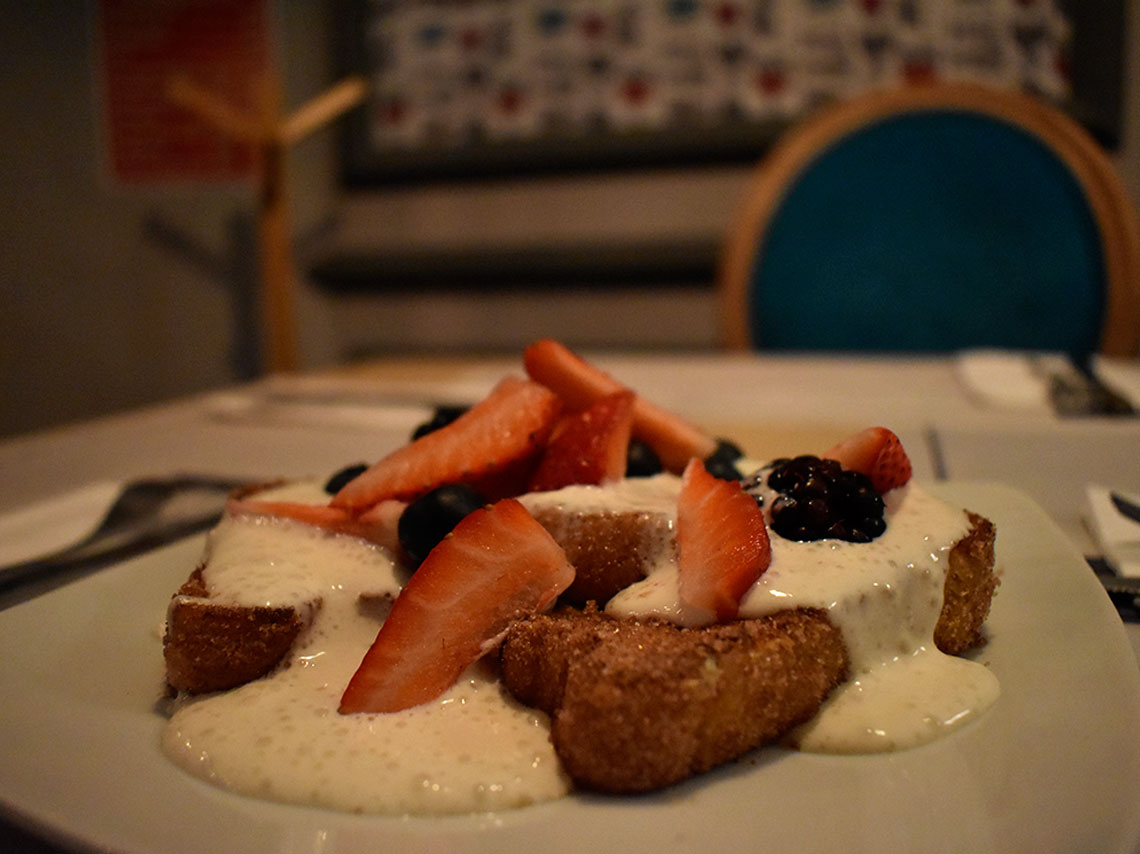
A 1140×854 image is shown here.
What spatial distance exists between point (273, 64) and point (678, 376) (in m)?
3.07

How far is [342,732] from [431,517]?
0.24m

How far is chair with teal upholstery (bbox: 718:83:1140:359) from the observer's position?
8.78 feet

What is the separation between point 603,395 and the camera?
42.7 inches

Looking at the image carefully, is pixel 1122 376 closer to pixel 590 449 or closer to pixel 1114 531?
pixel 1114 531

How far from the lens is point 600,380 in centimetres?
111

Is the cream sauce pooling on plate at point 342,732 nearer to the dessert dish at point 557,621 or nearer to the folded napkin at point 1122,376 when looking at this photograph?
the dessert dish at point 557,621

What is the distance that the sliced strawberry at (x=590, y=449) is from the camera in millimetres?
960

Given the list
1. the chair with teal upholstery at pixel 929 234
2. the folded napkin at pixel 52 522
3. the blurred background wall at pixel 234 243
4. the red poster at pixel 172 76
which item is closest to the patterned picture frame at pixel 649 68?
the blurred background wall at pixel 234 243

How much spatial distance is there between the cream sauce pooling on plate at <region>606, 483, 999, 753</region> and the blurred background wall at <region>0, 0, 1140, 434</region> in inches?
120

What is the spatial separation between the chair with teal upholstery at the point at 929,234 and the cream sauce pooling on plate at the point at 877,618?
7.04ft

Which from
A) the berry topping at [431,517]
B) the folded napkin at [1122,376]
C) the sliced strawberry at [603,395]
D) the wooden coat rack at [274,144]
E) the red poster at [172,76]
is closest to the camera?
the berry topping at [431,517]

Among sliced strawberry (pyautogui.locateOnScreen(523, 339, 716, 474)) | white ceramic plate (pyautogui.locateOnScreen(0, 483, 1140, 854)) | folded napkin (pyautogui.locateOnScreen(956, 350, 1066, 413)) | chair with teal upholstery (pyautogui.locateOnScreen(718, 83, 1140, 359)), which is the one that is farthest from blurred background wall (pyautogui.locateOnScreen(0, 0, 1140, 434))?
white ceramic plate (pyautogui.locateOnScreen(0, 483, 1140, 854))

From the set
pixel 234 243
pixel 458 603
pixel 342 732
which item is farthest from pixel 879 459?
pixel 234 243

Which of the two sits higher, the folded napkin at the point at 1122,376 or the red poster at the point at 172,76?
the red poster at the point at 172,76
